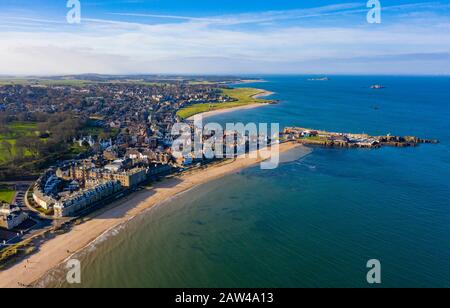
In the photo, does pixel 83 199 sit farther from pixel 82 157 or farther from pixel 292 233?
pixel 292 233

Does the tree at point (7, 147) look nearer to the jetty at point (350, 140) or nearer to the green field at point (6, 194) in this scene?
the green field at point (6, 194)

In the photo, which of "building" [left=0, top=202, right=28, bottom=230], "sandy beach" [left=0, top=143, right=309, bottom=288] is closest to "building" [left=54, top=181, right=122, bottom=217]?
"sandy beach" [left=0, top=143, right=309, bottom=288]

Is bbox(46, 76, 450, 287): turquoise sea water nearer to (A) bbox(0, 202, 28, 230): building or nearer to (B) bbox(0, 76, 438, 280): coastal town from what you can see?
(B) bbox(0, 76, 438, 280): coastal town

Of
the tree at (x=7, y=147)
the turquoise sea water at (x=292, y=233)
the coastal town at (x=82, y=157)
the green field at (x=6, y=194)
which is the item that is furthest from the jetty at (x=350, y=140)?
the green field at (x=6, y=194)

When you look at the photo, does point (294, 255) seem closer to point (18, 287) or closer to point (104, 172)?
point (18, 287)

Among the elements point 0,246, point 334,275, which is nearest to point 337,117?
point 334,275

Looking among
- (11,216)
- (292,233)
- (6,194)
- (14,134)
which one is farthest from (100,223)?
(14,134)
